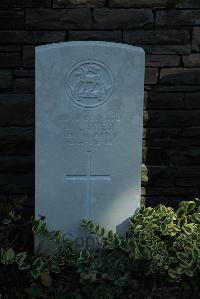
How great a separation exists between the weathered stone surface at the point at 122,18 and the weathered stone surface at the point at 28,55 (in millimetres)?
470

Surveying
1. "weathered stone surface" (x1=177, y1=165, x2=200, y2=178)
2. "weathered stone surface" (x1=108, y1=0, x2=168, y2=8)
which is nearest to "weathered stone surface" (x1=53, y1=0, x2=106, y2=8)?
"weathered stone surface" (x1=108, y1=0, x2=168, y2=8)

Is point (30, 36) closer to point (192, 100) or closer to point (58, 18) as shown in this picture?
point (58, 18)

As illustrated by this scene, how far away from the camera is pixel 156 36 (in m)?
3.69

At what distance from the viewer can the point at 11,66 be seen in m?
3.68

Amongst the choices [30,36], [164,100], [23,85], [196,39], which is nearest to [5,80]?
[23,85]

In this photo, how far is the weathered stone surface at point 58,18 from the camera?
3.63 meters

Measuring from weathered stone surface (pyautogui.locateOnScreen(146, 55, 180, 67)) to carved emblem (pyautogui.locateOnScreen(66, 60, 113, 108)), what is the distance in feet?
2.07

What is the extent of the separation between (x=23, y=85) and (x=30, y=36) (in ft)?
1.12

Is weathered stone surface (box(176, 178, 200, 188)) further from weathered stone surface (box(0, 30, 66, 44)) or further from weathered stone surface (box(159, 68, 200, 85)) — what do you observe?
weathered stone surface (box(0, 30, 66, 44))

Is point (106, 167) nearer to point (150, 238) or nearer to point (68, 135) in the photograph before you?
point (68, 135)

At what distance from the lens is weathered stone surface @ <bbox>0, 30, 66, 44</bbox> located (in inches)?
144

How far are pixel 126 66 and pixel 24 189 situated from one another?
1277 millimetres

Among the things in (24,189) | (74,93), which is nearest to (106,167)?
(74,93)

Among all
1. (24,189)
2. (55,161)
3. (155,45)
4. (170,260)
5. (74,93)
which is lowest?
(170,260)
